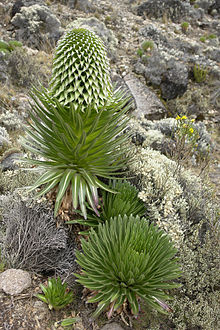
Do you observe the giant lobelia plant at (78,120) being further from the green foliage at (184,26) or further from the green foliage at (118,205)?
the green foliage at (184,26)

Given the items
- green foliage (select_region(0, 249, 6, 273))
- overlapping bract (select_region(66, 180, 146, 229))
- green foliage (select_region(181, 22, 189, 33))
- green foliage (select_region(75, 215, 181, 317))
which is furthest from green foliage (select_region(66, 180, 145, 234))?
green foliage (select_region(181, 22, 189, 33))

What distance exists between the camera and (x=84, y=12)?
10.5 meters

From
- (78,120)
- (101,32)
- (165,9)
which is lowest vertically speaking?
(78,120)

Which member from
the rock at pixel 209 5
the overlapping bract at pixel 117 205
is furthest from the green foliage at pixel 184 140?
the rock at pixel 209 5

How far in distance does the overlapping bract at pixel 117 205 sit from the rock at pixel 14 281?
0.58m

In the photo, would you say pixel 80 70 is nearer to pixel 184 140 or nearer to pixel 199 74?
Answer: pixel 184 140

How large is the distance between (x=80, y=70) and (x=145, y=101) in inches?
186

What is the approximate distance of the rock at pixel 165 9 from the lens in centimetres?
1241

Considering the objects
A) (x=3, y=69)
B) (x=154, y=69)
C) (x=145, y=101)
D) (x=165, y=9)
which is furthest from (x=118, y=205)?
(x=165, y=9)

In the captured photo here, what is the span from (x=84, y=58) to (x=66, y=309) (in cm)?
208

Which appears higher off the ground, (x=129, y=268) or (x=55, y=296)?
(x=129, y=268)

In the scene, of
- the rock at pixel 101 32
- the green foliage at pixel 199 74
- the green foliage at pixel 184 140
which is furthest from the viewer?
the green foliage at pixel 199 74

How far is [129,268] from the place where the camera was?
1.91 meters

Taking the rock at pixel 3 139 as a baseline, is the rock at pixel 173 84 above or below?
above
